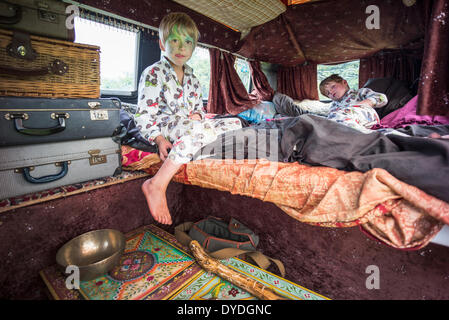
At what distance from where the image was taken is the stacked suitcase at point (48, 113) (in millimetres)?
835

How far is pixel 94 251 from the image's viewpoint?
98 cm

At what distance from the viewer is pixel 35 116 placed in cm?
87

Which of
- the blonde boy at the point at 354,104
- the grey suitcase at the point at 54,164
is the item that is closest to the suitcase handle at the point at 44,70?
the grey suitcase at the point at 54,164

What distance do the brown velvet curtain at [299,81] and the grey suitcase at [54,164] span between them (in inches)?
113

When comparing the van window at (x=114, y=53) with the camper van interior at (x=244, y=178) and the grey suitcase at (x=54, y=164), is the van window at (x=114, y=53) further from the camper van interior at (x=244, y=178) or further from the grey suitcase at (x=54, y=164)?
the grey suitcase at (x=54, y=164)

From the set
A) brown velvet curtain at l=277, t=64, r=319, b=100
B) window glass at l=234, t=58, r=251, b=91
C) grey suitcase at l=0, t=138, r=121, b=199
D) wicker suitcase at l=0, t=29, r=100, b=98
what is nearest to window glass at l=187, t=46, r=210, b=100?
window glass at l=234, t=58, r=251, b=91

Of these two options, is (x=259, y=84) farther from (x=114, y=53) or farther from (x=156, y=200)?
(x=156, y=200)

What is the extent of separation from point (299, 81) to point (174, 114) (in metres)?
2.56

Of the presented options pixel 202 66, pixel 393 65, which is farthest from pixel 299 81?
pixel 202 66

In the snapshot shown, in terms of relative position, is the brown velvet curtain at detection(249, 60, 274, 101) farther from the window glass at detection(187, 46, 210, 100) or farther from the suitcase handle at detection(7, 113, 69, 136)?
the suitcase handle at detection(7, 113, 69, 136)

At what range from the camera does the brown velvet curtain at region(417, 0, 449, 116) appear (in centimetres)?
108

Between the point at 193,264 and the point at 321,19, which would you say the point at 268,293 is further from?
the point at 321,19

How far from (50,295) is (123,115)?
41.2 inches

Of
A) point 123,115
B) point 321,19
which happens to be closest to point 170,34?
point 123,115
